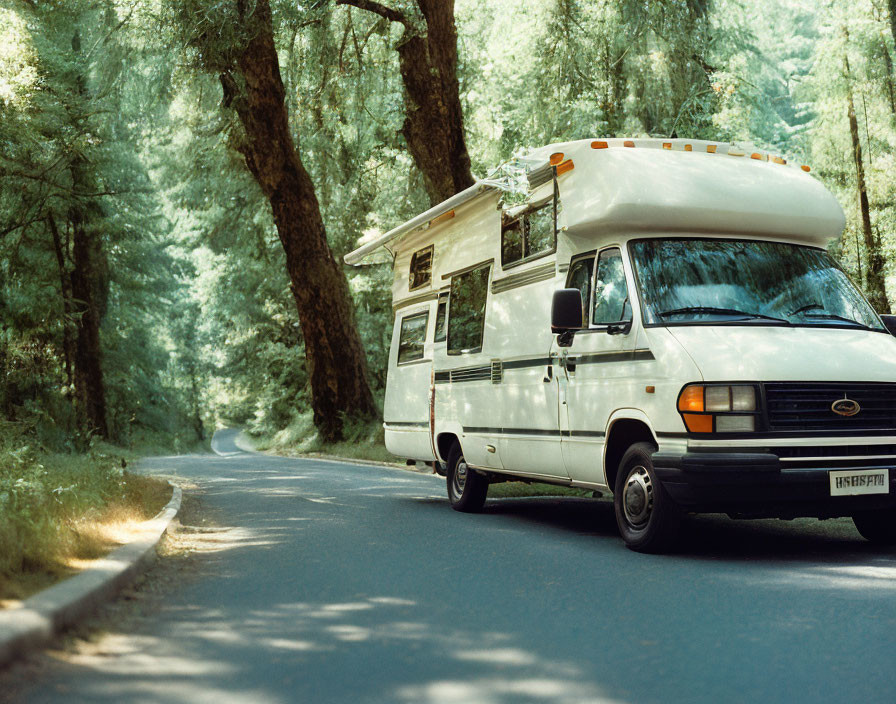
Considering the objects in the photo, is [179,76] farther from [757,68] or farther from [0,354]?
[757,68]

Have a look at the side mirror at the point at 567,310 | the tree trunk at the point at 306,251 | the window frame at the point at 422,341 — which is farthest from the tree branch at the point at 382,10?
the side mirror at the point at 567,310

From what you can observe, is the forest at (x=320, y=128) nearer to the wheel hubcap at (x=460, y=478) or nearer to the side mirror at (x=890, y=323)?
the wheel hubcap at (x=460, y=478)

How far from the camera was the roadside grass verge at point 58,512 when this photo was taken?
21.5ft

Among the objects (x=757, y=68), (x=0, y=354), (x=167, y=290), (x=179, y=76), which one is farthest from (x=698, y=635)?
(x=167, y=290)

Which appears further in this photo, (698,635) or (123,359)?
(123,359)

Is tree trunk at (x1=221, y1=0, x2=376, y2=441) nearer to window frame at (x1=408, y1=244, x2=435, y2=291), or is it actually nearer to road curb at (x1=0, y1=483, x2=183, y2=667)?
window frame at (x1=408, y1=244, x2=435, y2=291)

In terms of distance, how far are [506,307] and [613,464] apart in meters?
2.45

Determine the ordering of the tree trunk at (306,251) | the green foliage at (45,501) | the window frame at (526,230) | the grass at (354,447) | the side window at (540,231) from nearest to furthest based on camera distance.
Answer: the green foliage at (45,501) < the window frame at (526,230) < the side window at (540,231) < the grass at (354,447) < the tree trunk at (306,251)

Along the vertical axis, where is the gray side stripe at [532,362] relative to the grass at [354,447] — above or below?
above

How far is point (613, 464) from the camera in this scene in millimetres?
9039

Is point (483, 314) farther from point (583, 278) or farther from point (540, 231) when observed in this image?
point (583, 278)

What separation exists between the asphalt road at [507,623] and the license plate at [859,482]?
524mm

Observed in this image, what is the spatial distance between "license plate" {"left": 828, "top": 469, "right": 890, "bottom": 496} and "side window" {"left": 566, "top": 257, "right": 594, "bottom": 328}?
8.05ft

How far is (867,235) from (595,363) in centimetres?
1968
